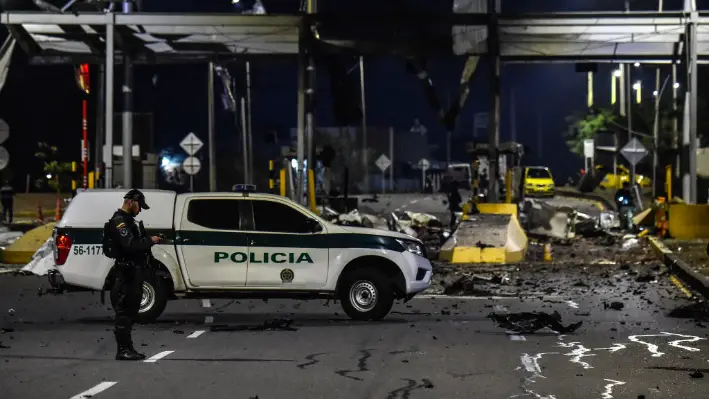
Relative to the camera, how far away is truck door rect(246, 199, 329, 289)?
55.9 ft

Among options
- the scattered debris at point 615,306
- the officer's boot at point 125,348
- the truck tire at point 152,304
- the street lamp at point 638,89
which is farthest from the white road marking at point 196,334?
the street lamp at point 638,89

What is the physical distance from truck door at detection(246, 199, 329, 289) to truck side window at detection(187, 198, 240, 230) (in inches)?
11.9

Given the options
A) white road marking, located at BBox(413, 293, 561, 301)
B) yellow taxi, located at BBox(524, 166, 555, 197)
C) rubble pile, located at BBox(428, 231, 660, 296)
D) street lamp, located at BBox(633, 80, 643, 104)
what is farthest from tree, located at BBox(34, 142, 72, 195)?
white road marking, located at BBox(413, 293, 561, 301)

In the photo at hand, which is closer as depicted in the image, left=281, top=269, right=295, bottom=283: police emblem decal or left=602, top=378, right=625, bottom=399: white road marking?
left=602, top=378, right=625, bottom=399: white road marking

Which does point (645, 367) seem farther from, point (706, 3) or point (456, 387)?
point (706, 3)

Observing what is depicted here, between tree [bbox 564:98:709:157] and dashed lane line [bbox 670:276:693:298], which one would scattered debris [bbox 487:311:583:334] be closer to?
dashed lane line [bbox 670:276:693:298]

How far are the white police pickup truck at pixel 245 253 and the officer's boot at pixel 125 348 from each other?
3.97 metres

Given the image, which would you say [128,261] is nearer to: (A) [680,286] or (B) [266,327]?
(B) [266,327]

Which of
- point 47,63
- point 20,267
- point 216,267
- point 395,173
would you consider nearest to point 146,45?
point 47,63

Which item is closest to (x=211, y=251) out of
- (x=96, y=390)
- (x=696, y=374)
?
(x=96, y=390)

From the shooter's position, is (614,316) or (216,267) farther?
(614,316)

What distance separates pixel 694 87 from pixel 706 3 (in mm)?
52056

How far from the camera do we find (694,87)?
4009 cm

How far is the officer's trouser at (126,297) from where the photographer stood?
42.0 feet
